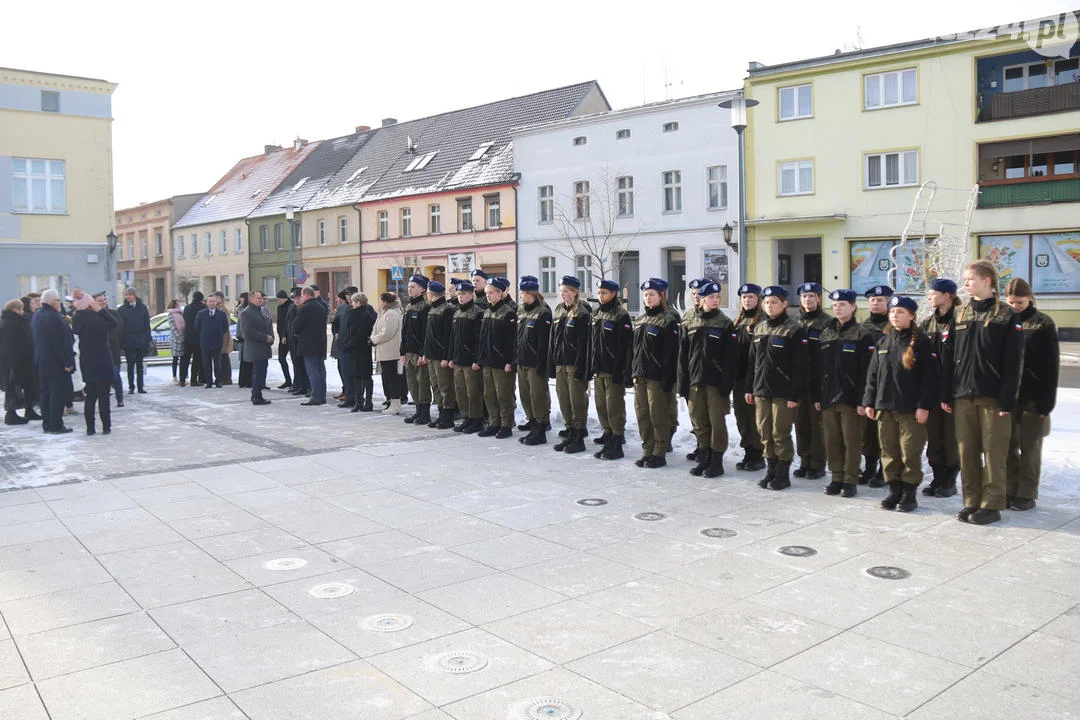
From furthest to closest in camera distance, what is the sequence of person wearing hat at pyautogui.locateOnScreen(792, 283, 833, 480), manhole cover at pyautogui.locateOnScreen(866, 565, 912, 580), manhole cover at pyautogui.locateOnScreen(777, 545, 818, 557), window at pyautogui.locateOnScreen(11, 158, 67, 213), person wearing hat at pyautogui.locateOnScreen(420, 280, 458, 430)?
1. window at pyautogui.locateOnScreen(11, 158, 67, 213)
2. person wearing hat at pyautogui.locateOnScreen(420, 280, 458, 430)
3. person wearing hat at pyautogui.locateOnScreen(792, 283, 833, 480)
4. manhole cover at pyautogui.locateOnScreen(777, 545, 818, 557)
5. manhole cover at pyautogui.locateOnScreen(866, 565, 912, 580)

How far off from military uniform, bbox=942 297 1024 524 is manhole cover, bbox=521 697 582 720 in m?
4.44

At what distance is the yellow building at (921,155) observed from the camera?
2869 cm

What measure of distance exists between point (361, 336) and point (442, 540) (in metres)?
8.26

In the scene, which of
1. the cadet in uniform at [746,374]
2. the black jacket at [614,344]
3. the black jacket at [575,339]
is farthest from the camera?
the black jacket at [575,339]

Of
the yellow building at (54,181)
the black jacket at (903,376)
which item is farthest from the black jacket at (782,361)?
the yellow building at (54,181)

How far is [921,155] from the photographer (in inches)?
1192

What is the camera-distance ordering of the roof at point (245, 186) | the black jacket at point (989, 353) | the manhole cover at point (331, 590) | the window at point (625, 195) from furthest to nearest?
1. the roof at point (245, 186)
2. the window at point (625, 195)
3. the black jacket at point (989, 353)
4. the manhole cover at point (331, 590)

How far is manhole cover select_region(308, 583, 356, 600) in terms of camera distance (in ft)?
18.0

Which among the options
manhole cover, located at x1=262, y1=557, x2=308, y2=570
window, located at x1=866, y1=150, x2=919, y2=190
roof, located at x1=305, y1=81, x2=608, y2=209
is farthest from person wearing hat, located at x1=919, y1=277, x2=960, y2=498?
roof, located at x1=305, y1=81, x2=608, y2=209

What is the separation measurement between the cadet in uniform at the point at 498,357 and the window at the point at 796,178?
2366cm

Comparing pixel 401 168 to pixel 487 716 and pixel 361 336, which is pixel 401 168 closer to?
pixel 361 336

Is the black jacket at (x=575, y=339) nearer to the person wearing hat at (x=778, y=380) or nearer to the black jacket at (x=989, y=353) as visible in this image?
the person wearing hat at (x=778, y=380)

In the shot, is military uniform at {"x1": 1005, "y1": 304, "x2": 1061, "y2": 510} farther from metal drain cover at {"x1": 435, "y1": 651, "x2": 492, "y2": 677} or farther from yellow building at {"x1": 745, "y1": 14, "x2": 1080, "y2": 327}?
yellow building at {"x1": 745, "y1": 14, "x2": 1080, "y2": 327}

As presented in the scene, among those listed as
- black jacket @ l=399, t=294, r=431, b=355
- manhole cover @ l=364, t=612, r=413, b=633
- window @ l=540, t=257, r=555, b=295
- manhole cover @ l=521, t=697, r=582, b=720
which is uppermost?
window @ l=540, t=257, r=555, b=295
